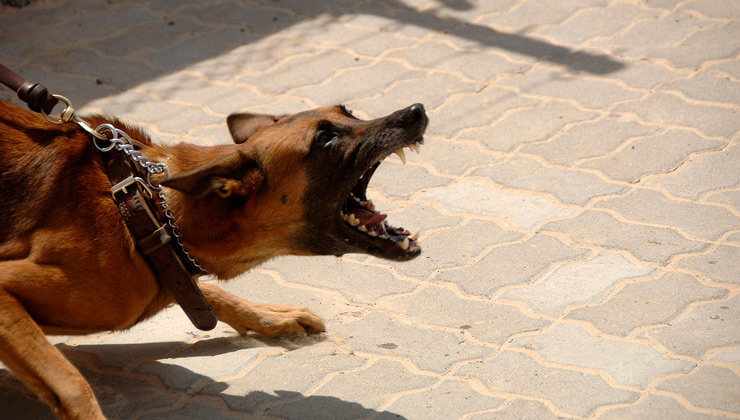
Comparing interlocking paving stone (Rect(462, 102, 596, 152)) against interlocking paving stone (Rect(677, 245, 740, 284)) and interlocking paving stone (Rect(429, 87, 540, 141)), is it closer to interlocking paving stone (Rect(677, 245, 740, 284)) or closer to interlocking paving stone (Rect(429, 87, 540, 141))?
interlocking paving stone (Rect(429, 87, 540, 141))

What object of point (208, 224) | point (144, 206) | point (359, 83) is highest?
point (144, 206)

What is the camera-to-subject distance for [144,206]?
3434mm

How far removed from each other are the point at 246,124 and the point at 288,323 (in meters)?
0.98

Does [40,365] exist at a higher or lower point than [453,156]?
higher

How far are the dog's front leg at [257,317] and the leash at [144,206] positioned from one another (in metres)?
0.46

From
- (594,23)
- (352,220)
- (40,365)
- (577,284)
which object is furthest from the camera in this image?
(594,23)

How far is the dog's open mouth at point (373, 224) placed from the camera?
11.9 ft

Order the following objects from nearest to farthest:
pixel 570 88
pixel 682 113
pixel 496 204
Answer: pixel 496 204
pixel 682 113
pixel 570 88

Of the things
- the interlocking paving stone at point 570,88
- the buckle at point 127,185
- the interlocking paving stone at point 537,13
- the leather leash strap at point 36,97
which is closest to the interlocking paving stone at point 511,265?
the interlocking paving stone at point 570,88

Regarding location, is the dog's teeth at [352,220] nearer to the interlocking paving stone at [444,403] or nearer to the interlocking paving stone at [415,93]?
the interlocking paving stone at [444,403]

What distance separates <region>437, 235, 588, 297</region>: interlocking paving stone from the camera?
450 cm

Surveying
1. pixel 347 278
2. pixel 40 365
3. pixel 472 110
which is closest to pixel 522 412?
pixel 347 278

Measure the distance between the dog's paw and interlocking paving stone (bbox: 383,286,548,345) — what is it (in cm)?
41

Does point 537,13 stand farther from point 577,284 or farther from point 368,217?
point 368,217
